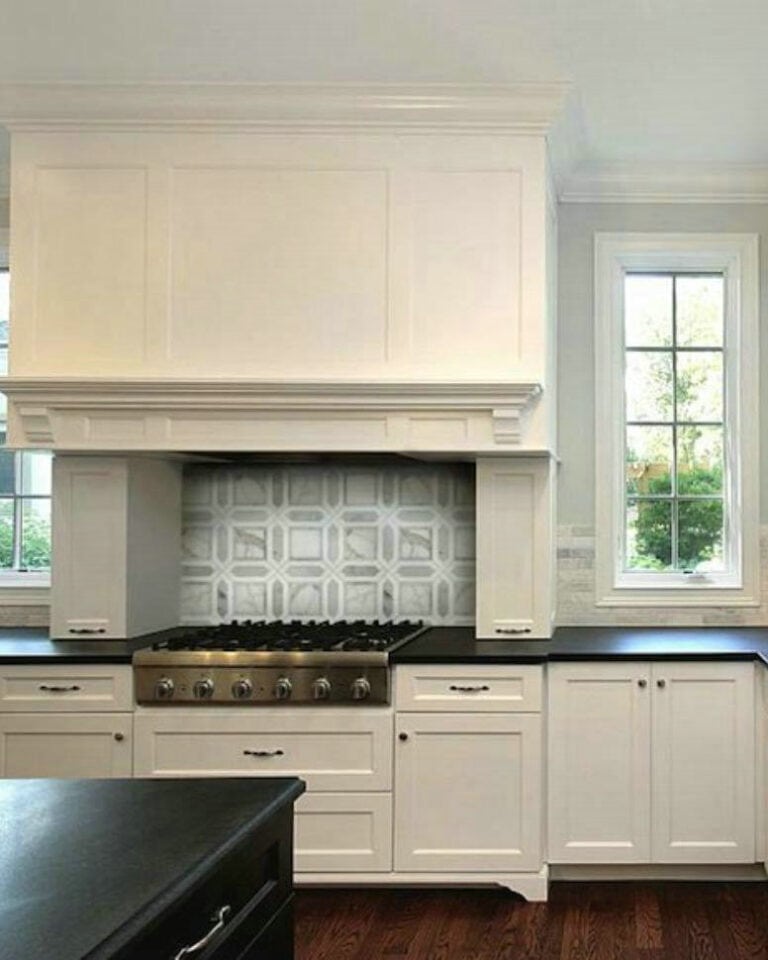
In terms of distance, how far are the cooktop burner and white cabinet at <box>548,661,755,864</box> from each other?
0.73 meters

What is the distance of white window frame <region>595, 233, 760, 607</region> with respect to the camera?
4156mm

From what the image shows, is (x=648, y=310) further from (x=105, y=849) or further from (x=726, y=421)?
(x=105, y=849)

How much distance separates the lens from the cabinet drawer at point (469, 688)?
132 inches

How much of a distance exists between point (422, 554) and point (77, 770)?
1.60 m

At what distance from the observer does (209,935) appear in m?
1.38

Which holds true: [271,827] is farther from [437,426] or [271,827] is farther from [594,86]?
[594,86]

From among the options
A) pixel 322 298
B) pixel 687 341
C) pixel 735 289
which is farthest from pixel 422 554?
pixel 735 289

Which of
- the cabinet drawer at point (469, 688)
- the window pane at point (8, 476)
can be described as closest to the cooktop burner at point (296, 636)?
the cabinet drawer at point (469, 688)

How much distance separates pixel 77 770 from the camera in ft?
10.9

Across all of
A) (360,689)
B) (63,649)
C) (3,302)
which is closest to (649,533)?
(360,689)

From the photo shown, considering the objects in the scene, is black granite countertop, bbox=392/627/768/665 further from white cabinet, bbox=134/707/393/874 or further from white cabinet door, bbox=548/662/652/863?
white cabinet, bbox=134/707/393/874

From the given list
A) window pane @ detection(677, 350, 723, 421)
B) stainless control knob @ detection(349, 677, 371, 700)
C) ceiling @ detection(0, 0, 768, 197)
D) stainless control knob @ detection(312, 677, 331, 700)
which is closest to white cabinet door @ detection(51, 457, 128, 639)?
stainless control knob @ detection(312, 677, 331, 700)

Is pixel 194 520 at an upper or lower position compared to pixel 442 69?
lower

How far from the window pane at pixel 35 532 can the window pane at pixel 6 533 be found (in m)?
0.06
